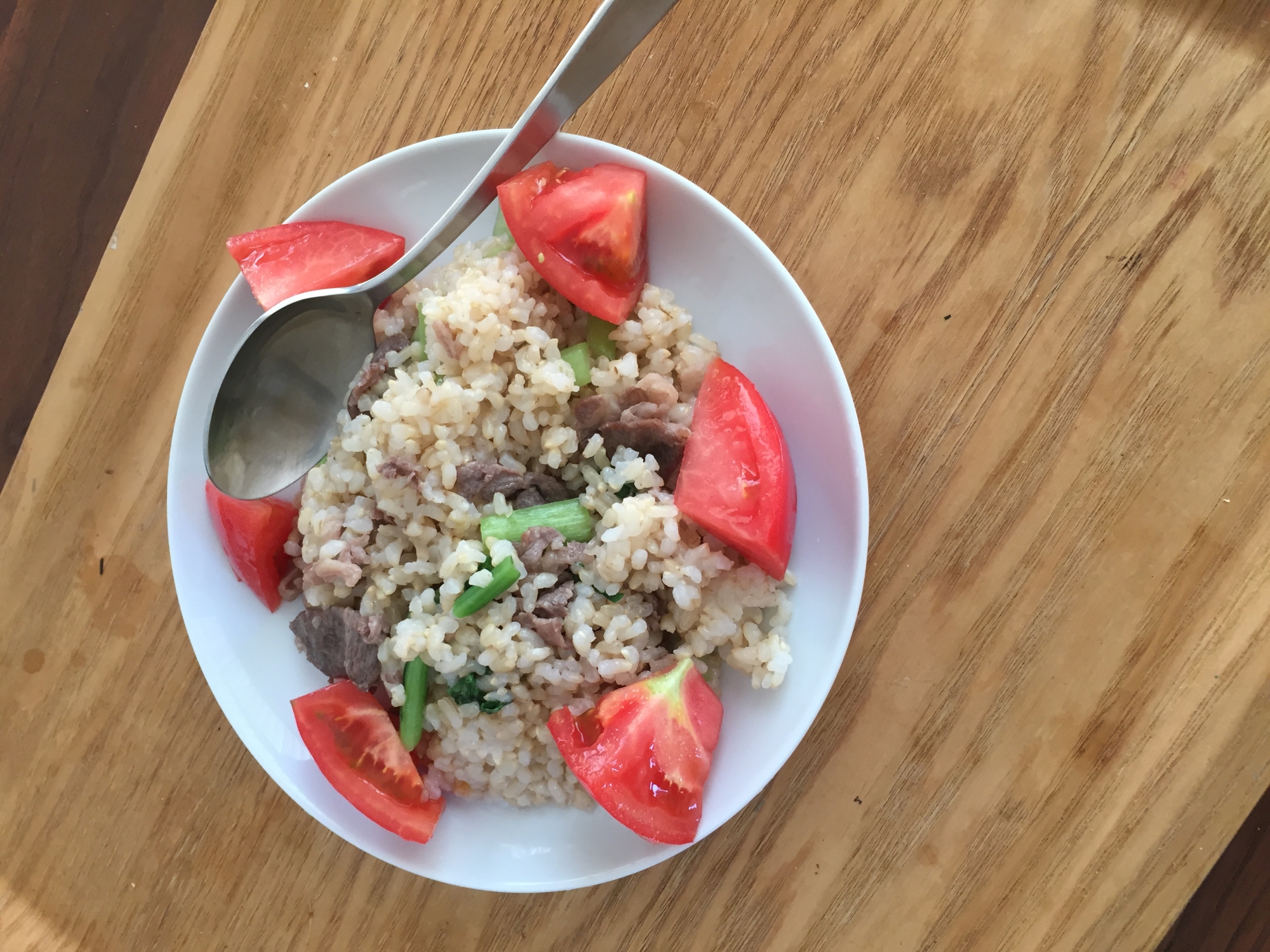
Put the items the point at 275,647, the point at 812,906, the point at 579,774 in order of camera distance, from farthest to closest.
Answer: the point at 812,906, the point at 275,647, the point at 579,774

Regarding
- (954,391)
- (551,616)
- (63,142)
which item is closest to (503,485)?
(551,616)

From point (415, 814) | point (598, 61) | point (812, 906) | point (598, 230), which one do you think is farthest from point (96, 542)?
point (812, 906)

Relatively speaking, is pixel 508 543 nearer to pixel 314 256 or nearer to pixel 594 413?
pixel 594 413

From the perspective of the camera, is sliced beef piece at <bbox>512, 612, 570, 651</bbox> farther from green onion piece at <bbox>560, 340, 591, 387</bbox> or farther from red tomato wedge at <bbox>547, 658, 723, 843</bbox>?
green onion piece at <bbox>560, 340, 591, 387</bbox>

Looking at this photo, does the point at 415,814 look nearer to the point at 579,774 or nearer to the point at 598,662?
the point at 579,774

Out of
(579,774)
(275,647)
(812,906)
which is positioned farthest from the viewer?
(812,906)

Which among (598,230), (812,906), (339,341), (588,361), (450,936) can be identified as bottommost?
(450,936)

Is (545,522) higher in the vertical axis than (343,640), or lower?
higher
